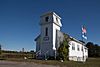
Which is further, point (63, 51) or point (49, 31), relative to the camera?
point (49, 31)

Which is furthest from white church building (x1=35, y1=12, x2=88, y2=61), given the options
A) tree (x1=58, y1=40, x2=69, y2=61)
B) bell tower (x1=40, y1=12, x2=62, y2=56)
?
tree (x1=58, y1=40, x2=69, y2=61)

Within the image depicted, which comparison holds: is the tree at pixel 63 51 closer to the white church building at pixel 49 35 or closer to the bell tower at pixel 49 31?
the white church building at pixel 49 35

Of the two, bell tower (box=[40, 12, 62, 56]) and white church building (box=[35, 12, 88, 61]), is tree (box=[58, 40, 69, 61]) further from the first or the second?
bell tower (box=[40, 12, 62, 56])

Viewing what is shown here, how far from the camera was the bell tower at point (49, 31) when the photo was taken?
37438mm

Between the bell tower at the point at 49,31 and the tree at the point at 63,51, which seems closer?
the tree at the point at 63,51

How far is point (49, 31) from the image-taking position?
37969mm

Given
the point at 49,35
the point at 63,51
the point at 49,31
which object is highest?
the point at 49,31

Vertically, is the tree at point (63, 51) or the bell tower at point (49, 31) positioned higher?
the bell tower at point (49, 31)

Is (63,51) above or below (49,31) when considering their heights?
below

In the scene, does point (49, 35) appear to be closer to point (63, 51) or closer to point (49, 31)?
point (49, 31)

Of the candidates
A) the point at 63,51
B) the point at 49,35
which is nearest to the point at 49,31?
the point at 49,35

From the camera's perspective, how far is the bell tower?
37.4 m

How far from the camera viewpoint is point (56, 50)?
3734 centimetres

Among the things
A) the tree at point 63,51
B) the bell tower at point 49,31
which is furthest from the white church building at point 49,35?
the tree at point 63,51
